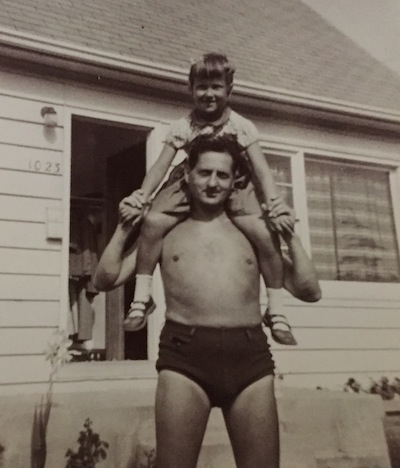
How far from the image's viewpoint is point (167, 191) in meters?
1.96

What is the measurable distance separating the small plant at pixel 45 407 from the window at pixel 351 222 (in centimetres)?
252

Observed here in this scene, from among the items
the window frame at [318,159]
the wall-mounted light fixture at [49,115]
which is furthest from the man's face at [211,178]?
the window frame at [318,159]

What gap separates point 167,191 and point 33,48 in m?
2.54

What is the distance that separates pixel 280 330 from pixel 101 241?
3970mm

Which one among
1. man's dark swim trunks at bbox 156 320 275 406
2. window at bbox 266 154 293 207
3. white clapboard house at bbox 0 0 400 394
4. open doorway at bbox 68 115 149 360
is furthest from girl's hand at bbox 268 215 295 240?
open doorway at bbox 68 115 149 360

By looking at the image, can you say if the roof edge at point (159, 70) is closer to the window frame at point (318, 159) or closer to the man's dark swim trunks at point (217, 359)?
the window frame at point (318, 159)

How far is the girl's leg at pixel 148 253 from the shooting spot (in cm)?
183

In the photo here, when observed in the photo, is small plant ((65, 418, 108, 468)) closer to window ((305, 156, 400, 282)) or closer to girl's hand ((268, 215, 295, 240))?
girl's hand ((268, 215, 295, 240))

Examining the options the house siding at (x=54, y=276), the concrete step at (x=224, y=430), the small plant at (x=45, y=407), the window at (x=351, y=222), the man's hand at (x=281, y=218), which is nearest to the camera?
the man's hand at (x=281, y=218)

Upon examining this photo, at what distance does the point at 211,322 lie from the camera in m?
1.77

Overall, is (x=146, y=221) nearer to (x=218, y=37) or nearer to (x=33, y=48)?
(x=33, y=48)

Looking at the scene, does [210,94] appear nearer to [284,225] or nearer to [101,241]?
[284,225]

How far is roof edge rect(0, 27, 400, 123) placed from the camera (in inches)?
153

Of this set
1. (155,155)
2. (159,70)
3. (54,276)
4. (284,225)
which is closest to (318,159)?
(155,155)
